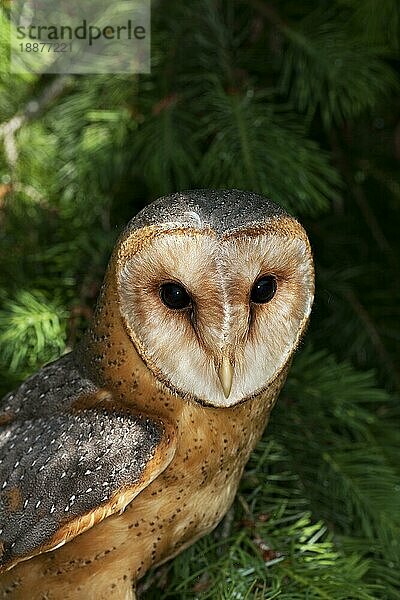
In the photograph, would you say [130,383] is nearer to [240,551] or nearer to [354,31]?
[240,551]

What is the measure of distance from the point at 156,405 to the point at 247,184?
483 millimetres

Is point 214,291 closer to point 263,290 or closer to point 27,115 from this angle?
point 263,290

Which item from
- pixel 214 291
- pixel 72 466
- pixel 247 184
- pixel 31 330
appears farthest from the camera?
pixel 31 330

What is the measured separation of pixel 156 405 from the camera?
1444 mm

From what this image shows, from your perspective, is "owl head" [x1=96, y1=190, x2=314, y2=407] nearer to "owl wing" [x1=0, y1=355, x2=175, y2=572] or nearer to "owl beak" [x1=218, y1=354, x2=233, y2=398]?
"owl beak" [x1=218, y1=354, x2=233, y2=398]

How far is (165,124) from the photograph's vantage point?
5.90 feet

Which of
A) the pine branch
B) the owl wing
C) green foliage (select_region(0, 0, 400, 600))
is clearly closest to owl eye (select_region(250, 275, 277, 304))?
the owl wing

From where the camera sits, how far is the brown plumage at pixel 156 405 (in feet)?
4.18

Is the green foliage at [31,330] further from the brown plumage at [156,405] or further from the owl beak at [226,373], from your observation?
the owl beak at [226,373]

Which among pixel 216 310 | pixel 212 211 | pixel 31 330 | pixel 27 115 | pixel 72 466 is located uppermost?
pixel 27 115

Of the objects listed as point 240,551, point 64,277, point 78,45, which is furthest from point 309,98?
point 240,551

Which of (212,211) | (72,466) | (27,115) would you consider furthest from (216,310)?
(27,115)

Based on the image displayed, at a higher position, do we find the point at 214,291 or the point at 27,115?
the point at 27,115

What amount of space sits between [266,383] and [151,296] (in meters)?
0.24
